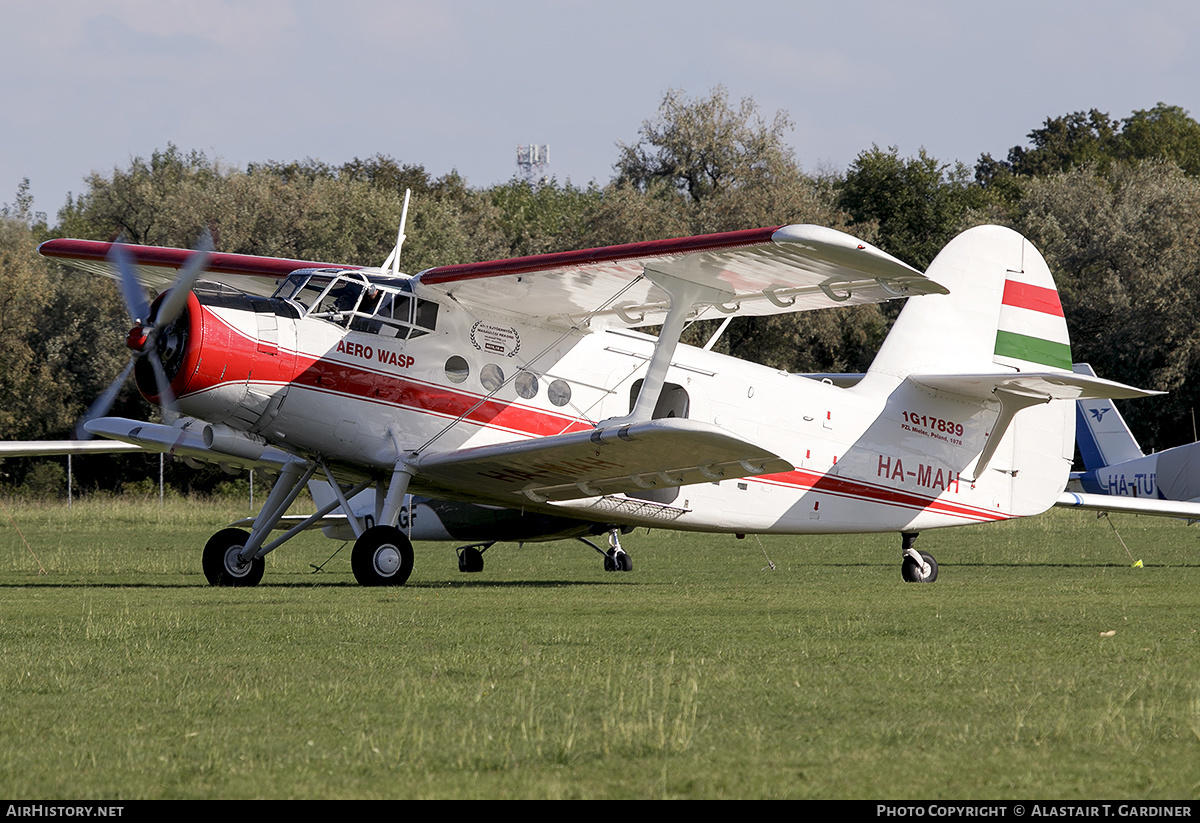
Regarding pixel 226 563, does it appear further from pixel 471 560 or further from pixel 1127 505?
pixel 1127 505

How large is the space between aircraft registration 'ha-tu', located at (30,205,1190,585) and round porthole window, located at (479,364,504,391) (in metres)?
0.03

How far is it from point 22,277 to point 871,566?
3770 cm

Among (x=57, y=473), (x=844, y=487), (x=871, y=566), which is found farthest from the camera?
A: (x=57, y=473)

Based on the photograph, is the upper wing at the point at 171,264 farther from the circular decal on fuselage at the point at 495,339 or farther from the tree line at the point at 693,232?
the tree line at the point at 693,232

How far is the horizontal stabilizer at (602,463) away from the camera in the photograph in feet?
46.0

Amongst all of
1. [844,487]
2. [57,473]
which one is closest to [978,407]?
[844,487]

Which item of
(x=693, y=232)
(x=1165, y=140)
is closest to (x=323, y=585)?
(x=693, y=232)

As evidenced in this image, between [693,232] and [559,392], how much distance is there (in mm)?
33259

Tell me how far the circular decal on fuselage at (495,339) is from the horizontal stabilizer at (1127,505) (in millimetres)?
9159

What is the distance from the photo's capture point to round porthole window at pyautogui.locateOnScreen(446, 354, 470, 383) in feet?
52.3

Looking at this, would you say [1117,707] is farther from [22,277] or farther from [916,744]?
[22,277]

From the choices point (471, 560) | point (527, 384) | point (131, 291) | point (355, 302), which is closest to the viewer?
point (131, 291)

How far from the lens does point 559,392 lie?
16.6 m
